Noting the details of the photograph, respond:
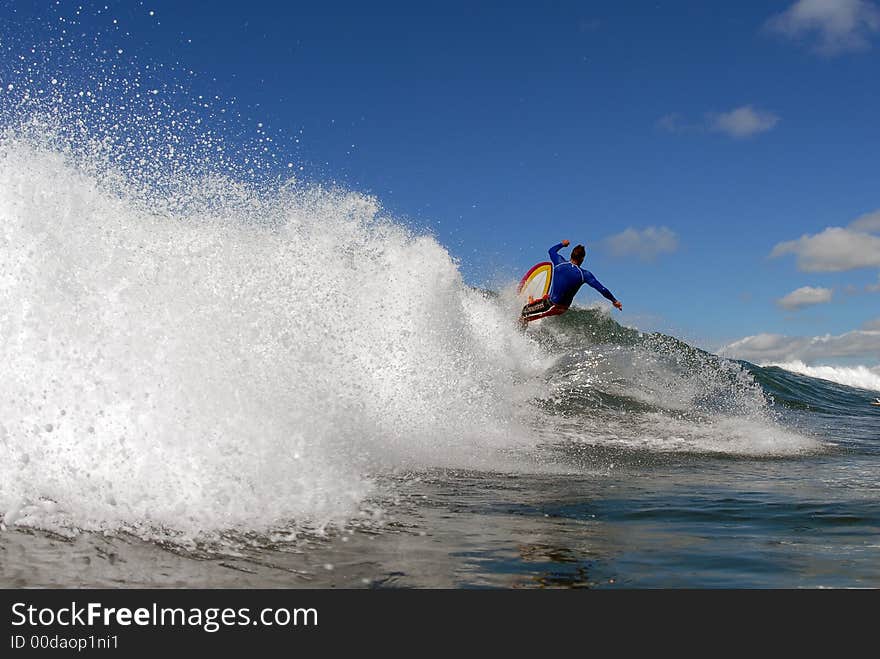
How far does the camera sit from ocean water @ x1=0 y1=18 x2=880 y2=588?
15.1ft

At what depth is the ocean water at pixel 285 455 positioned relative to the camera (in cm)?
460

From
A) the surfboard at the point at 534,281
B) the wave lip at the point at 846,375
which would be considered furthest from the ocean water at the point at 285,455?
the wave lip at the point at 846,375

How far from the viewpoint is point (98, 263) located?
23.2 ft

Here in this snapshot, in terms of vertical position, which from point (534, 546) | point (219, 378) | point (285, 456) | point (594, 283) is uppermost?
point (594, 283)

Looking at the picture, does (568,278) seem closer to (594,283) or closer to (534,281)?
(594,283)

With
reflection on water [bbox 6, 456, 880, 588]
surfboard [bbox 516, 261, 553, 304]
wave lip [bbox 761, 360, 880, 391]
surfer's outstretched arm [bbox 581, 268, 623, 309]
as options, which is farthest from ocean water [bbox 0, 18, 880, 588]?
wave lip [bbox 761, 360, 880, 391]

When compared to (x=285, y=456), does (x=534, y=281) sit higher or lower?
higher

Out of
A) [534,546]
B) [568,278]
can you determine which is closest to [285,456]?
[534,546]

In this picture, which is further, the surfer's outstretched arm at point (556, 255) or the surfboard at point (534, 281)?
the surfboard at point (534, 281)

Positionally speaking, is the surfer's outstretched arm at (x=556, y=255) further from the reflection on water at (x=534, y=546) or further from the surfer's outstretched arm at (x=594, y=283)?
the reflection on water at (x=534, y=546)

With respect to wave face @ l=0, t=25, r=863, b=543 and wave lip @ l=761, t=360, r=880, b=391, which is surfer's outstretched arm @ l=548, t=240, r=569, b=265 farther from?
wave lip @ l=761, t=360, r=880, b=391

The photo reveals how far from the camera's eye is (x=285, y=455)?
21.2ft
